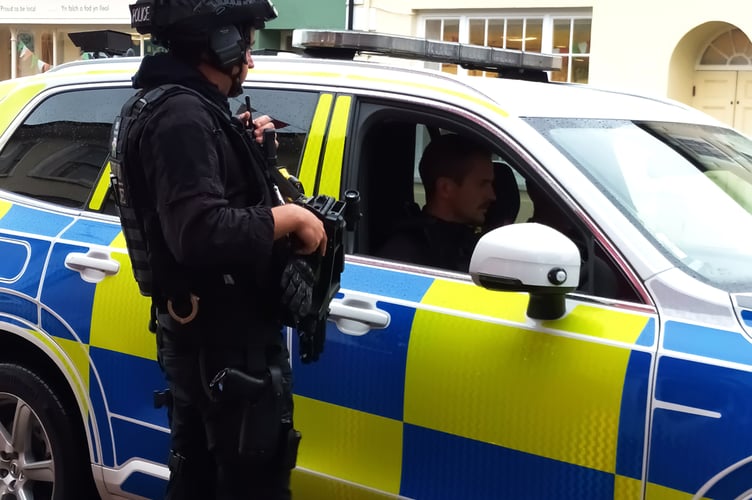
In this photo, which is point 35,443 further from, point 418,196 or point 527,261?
point 527,261

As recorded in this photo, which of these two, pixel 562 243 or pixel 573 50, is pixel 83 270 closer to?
pixel 562 243

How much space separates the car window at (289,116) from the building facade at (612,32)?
8.80m

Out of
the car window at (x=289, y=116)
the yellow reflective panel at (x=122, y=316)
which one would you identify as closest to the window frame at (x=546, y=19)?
the car window at (x=289, y=116)

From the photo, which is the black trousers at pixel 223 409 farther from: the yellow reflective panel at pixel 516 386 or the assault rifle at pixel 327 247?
the yellow reflective panel at pixel 516 386

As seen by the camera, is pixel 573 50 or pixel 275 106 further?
pixel 573 50

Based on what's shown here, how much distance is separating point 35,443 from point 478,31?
1114cm

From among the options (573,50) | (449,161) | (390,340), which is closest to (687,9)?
(573,50)

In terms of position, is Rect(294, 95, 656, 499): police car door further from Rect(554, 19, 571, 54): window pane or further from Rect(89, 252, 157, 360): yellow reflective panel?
Rect(554, 19, 571, 54): window pane

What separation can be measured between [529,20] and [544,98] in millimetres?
10702

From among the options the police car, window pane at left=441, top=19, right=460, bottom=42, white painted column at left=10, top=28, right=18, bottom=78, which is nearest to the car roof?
the police car

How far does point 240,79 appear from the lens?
2.50m

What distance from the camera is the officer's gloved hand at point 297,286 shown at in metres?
2.32

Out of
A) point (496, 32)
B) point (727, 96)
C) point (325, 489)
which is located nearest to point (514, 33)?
point (496, 32)

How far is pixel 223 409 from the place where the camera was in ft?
7.91
